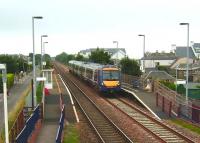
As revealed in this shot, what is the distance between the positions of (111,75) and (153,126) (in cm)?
1768

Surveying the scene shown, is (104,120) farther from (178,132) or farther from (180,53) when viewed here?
(180,53)

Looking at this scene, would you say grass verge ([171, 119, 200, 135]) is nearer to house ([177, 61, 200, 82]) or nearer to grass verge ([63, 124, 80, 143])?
grass verge ([63, 124, 80, 143])

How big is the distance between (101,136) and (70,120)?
5.83 metres

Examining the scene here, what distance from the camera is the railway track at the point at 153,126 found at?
22312 millimetres

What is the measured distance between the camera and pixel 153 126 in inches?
1037

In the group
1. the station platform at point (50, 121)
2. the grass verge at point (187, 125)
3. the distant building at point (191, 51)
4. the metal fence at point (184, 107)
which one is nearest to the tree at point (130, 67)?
the station platform at point (50, 121)

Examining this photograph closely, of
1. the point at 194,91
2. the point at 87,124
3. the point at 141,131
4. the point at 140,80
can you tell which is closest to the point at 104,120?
the point at 87,124

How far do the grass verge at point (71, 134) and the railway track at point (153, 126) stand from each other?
3838 mm

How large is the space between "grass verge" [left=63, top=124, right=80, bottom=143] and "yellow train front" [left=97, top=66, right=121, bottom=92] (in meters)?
16.4

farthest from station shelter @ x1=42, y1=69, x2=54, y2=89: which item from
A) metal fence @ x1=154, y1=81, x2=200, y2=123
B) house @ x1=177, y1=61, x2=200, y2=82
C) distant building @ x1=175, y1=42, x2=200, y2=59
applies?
distant building @ x1=175, y1=42, x2=200, y2=59

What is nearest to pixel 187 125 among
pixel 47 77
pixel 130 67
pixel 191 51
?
pixel 47 77

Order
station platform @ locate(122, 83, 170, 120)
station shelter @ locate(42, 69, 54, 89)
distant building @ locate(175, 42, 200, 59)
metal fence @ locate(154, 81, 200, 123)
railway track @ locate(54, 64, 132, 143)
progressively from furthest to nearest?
distant building @ locate(175, 42, 200, 59), station shelter @ locate(42, 69, 54, 89), station platform @ locate(122, 83, 170, 120), metal fence @ locate(154, 81, 200, 123), railway track @ locate(54, 64, 132, 143)

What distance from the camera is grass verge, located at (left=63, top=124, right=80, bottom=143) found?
862 inches

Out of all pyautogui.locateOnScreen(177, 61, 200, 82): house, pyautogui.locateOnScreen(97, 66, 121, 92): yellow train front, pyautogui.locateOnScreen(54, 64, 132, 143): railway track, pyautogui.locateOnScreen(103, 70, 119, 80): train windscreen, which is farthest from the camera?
pyautogui.locateOnScreen(177, 61, 200, 82): house
